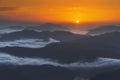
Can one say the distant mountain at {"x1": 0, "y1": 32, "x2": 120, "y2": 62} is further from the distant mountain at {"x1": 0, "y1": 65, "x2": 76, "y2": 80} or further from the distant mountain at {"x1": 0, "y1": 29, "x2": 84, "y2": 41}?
the distant mountain at {"x1": 0, "y1": 29, "x2": 84, "y2": 41}

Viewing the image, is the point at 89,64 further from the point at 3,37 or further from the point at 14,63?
the point at 3,37

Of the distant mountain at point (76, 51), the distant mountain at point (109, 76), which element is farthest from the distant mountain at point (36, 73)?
the distant mountain at point (76, 51)

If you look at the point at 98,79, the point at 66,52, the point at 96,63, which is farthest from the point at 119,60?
the point at 98,79

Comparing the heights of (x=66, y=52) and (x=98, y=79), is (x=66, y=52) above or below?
above

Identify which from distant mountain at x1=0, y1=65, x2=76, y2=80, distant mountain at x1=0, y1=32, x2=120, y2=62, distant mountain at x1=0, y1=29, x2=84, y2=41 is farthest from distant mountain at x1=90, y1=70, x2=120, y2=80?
distant mountain at x1=0, y1=29, x2=84, y2=41

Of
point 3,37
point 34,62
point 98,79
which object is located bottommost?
point 98,79

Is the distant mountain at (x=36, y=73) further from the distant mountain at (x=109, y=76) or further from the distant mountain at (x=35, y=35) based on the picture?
the distant mountain at (x=35, y=35)
